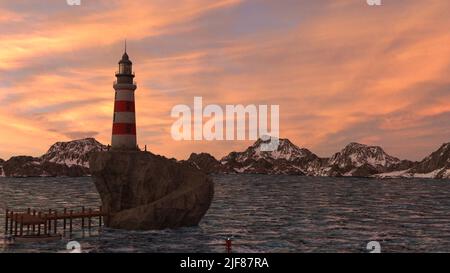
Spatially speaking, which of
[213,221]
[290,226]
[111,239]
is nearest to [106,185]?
[111,239]

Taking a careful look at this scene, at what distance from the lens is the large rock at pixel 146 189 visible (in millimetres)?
49250

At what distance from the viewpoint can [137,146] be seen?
175 feet

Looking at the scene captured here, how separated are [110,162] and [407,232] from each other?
3278 centimetres

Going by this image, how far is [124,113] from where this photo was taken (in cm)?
5147

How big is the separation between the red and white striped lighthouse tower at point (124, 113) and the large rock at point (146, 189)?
133 centimetres

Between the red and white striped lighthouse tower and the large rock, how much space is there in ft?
4.37

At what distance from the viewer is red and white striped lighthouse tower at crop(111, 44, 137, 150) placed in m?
51.5

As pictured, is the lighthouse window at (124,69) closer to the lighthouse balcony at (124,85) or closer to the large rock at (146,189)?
the lighthouse balcony at (124,85)

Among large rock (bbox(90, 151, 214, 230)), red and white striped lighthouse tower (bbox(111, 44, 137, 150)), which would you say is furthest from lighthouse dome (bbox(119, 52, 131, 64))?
large rock (bbox(90, 151, 214, 230))

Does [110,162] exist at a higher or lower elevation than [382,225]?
higher

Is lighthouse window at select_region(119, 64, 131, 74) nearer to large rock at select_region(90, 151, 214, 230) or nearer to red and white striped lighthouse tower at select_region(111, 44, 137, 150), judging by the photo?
red and white striped lighthouse tower at select_region(111, 44, 137, 150)

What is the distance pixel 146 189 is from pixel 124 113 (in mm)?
8220
